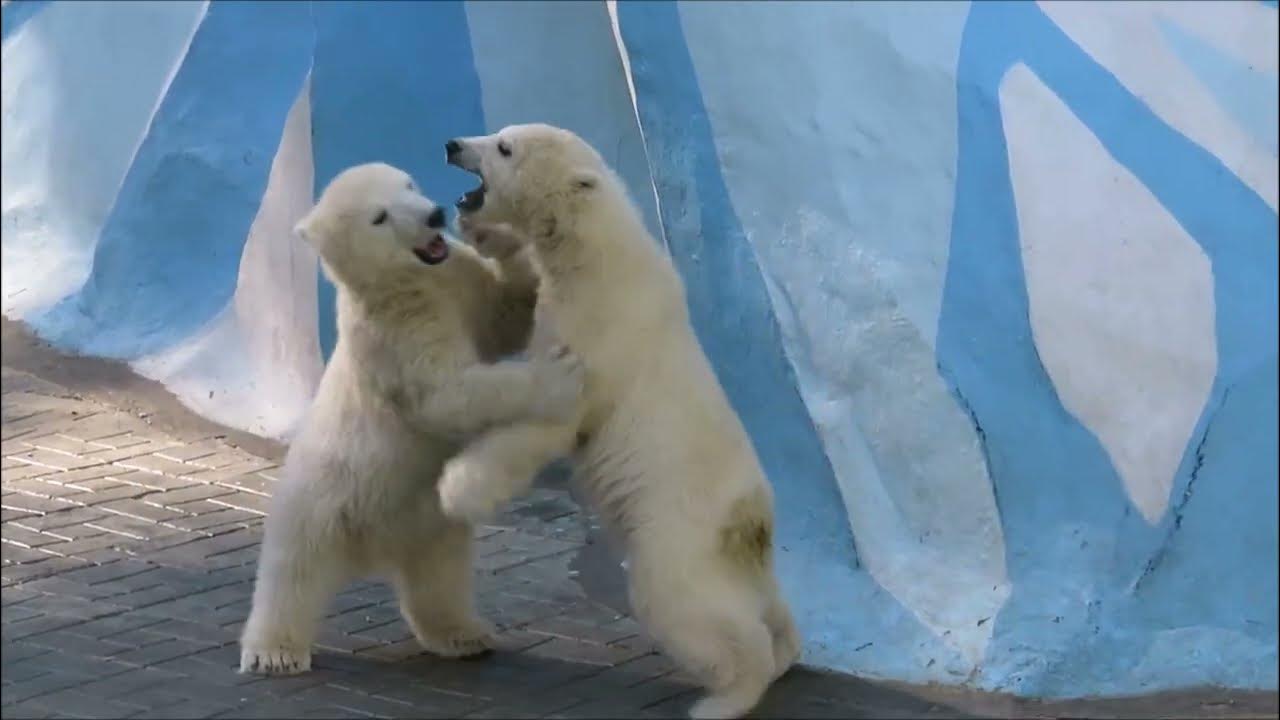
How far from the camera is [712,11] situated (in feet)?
20.2

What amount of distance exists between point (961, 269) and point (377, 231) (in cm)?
198

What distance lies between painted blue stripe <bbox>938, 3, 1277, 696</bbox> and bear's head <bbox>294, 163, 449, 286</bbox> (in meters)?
1.81

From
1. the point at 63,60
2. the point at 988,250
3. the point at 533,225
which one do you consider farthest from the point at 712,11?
the point at 63,60

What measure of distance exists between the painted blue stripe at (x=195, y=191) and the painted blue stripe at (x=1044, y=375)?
3.36 metres

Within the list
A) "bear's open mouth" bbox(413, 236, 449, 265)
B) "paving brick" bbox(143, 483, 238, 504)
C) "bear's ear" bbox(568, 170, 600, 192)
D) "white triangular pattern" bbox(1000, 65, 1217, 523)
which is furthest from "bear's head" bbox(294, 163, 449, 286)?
"paving brick" bbox(143, 483, 238, 504)

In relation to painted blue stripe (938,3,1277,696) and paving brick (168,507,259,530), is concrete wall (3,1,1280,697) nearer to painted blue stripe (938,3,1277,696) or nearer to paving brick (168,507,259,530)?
painted blue stripe (938,3,1277,696)

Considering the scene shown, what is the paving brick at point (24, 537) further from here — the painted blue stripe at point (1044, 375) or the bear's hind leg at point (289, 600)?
the painted blue stripe at point (1044, 375)

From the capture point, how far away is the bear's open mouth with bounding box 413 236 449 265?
4.47 m

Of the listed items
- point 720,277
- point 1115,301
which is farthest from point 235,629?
point 1115,301

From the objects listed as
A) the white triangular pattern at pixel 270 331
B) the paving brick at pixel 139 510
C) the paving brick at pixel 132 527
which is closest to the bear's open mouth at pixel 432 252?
the paving brick at pixel 132 527

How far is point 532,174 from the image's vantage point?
443cm

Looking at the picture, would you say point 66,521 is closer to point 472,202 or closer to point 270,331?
point 270,331

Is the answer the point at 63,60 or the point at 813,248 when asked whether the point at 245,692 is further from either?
the point at 63,60

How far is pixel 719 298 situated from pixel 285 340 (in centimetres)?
234
